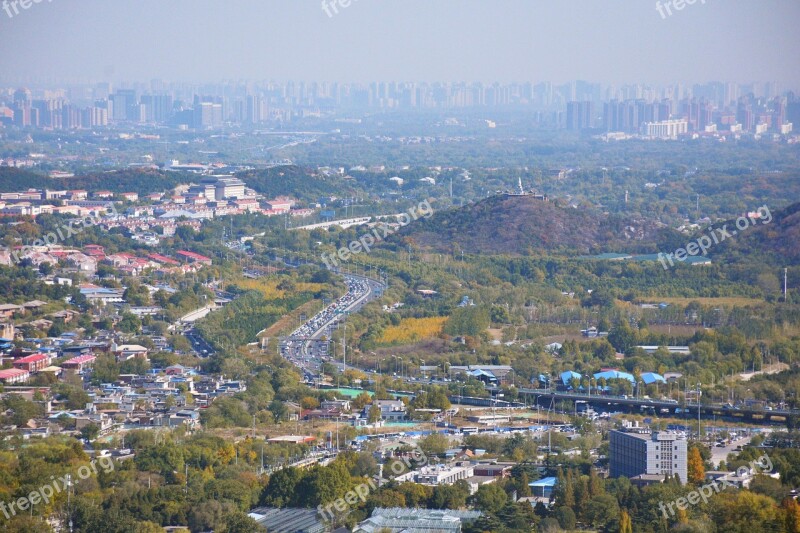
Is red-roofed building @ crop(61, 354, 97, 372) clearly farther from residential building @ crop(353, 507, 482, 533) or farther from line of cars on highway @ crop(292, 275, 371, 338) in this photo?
residential building @ crop(353, 507, 482, 533)

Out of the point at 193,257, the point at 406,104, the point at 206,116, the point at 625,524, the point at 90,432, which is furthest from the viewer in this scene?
the point at 406,104

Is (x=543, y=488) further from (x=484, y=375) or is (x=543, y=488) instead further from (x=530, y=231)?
(x=530, y=231)

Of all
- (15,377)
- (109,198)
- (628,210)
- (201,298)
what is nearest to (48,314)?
(201,298)

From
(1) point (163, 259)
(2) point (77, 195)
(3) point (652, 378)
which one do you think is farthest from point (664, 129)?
(3) point (652, 378)

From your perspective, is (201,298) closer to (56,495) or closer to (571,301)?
(571,301)

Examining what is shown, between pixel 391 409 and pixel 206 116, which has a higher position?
pixel 391 409
